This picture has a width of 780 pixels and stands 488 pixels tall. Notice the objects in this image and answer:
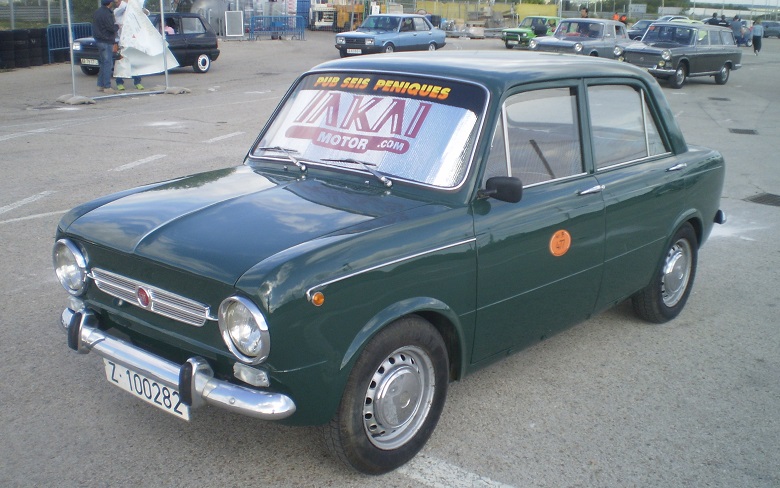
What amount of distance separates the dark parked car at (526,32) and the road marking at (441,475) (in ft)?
111

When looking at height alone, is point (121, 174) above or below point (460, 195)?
below

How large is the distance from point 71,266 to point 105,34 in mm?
14042

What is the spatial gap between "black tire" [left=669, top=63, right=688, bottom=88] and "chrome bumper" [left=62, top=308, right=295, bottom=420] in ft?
70.5

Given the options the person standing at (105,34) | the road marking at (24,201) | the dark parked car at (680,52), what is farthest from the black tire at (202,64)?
the road marking at (24,201)

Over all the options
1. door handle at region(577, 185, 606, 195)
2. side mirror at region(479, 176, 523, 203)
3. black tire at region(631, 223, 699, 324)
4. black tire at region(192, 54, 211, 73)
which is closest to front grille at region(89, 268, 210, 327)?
side mirror at region(479, 176, 523, 203)

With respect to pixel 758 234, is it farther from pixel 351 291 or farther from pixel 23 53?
pixel 23 53

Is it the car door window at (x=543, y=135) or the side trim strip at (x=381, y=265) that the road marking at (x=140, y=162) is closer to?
the car door window at (x=543, y=135)

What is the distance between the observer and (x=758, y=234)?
25.6ft

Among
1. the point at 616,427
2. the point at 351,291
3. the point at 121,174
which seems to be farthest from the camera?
the point at 121,174

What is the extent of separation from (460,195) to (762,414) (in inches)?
80.3

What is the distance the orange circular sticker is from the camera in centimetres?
410

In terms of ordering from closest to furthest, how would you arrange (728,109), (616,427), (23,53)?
(616,427), (728,109), (23,53)

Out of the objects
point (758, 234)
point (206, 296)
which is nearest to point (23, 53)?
point (758, 234)

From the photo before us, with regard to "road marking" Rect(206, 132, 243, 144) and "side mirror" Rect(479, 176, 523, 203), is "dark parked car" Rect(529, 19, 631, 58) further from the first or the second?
"side mirror" Rect(479, 176, 523, 203)
